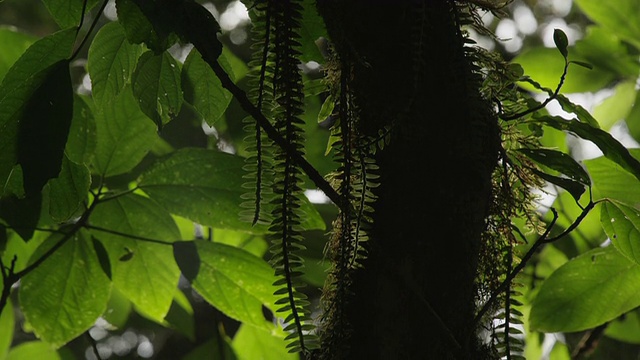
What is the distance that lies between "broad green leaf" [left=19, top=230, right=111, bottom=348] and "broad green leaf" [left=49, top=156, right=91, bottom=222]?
1.20ft

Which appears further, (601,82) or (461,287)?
(601,82)

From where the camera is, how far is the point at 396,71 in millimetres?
753

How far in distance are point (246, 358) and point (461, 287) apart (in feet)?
2.68

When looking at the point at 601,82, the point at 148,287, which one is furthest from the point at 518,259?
the point at 601,82

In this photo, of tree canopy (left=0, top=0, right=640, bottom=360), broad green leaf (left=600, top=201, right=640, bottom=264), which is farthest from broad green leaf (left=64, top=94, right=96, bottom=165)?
broad green leaf (left=600, top=201, right=640, bottom=264)

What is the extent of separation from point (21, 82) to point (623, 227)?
2.40 feet

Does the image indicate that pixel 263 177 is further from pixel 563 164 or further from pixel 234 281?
pixel 234 281

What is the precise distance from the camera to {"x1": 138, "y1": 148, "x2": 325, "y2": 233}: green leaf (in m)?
1.18

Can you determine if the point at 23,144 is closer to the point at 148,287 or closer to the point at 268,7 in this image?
the point at 268,7

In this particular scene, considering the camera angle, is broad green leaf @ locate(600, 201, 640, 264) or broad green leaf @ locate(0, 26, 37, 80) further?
broad green leaf @ locate(0, 26, 37, 80)

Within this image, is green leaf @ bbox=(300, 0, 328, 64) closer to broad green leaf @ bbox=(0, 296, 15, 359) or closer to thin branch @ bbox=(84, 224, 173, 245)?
thin branch @ bbox=(84, 224, 173, 245)

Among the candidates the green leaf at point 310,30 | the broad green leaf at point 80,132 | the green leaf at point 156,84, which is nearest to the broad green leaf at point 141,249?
the broad green leaf at point 80,132

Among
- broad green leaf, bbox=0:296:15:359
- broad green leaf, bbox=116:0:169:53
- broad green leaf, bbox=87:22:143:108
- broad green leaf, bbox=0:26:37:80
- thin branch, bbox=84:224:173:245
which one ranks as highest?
broad green leaf, bbox=0:26:37:80

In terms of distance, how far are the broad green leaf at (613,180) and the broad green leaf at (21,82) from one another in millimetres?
767
